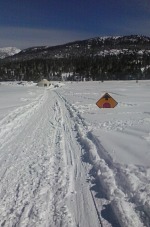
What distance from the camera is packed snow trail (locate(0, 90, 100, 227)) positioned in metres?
5.22

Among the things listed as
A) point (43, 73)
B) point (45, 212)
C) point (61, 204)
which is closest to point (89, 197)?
point (61, 204)

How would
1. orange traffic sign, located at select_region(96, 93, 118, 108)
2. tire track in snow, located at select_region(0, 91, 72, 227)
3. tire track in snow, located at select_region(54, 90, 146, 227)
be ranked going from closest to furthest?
tire track in snow, located at select_region(54, 90, 146, 227) → tire track in snow, located at select_region(0, 91, 72, 227) → orange traffic sign, located at select_region(96, 93, 118, 108)

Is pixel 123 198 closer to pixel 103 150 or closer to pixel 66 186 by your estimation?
pixel 66 186

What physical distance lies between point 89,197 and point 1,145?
5165 millimetres

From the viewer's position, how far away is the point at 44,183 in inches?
265

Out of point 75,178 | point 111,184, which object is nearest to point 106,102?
point 75,178

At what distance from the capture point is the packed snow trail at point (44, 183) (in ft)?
17.1

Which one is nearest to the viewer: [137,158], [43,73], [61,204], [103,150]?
[61,204]

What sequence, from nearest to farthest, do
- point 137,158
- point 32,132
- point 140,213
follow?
point 140,213 → point 137,158 → point 32,132

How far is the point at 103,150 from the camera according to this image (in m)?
9.59

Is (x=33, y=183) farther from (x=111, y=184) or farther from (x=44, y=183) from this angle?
(x=111, y=184)

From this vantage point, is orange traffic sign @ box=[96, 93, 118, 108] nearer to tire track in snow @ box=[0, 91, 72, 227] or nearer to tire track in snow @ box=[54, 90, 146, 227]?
tire track in snow @ box=[54, 90, 146, 227]

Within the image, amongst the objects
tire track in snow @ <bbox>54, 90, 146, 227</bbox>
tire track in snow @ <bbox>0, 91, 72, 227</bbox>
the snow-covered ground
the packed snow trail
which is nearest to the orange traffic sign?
the snow-covered ground

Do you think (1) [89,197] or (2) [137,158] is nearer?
(1) [89,197]
